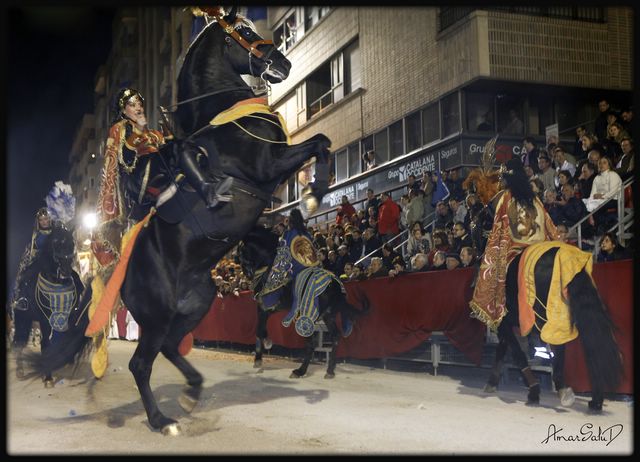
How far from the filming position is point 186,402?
5066 millimetres

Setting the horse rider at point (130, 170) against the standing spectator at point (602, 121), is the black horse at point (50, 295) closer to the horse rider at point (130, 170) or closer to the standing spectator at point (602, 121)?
the horse rider at point (130, 170)

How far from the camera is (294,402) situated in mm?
5262

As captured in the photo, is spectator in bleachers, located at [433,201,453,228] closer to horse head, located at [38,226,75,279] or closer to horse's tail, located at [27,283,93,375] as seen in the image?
horse's tail, located at [27,283,93,375]

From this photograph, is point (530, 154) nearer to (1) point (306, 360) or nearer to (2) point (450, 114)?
(2) point (450, 114)

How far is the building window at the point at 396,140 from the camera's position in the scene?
6.81 m

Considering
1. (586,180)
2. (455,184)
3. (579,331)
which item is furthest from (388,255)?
(579,331)

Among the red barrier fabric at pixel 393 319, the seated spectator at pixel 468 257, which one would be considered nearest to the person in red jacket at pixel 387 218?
the red barrier fabric at pixel 393 319

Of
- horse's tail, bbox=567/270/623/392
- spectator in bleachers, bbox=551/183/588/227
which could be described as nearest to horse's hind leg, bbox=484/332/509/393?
horse's tail, bbox=567/270/623/392

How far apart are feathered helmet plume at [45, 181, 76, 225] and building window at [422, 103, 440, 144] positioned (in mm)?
3651

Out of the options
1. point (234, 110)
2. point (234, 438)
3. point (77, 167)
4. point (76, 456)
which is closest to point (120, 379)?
point (76, 456)

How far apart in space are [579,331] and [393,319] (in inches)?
71.5

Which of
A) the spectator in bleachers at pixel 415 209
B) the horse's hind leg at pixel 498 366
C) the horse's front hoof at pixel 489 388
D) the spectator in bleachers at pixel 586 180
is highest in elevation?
the spectator in bleachers at pixel 586 180

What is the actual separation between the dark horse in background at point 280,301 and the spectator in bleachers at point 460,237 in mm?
1014

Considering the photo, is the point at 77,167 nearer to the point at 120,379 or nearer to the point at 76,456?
the point at 120,379
